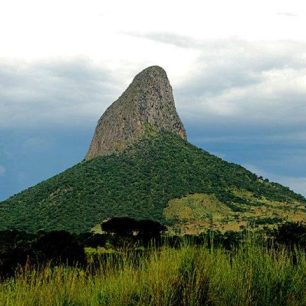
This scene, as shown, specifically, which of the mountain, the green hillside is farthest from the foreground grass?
the green hillside

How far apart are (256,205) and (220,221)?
2528 cm

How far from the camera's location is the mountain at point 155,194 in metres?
139

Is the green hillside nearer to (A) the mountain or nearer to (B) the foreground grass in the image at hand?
(A) the mountain

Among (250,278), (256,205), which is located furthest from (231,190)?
(250,278)

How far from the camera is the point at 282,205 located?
153875 mm

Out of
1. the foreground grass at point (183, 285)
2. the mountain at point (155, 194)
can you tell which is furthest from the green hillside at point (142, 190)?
the foreground grass at point (183, 285)

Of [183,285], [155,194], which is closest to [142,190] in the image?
[155,194]

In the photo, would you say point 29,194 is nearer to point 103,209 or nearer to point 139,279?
point 103,209

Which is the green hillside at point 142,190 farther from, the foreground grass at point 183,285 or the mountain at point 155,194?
the foreground grass at point 183,285

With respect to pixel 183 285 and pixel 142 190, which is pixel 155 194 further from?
pixel 183 285

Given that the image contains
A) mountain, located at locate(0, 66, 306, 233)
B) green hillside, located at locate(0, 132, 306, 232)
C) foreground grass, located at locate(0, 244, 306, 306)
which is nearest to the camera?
foreground grass, located at locate(0, 244, 306, 306)

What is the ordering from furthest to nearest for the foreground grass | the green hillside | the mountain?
the green hillside, the mountain, the foreground grass

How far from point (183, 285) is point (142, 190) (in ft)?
482

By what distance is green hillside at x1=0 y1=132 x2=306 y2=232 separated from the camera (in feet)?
469
